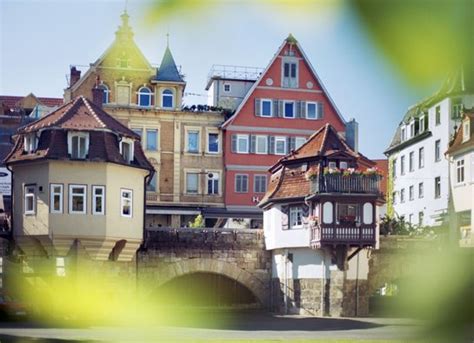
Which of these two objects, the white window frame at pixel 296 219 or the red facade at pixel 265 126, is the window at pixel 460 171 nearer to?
the red facade at pixel 265 126

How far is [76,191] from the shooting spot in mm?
7039

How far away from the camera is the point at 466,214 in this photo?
0.76 m

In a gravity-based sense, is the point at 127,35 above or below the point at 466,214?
above

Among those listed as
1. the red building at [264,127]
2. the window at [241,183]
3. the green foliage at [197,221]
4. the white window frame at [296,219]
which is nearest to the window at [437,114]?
the red building at [264,127]

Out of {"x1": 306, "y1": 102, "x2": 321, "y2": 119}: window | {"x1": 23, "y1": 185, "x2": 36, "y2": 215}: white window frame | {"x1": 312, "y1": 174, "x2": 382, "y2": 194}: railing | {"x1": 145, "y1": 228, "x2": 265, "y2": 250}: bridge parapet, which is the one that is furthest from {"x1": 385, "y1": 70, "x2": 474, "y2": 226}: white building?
{"x1": 145, "y1": 228, "x2": 265, "y2": 250}: bridge parapet

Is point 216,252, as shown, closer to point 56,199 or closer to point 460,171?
point 56,199

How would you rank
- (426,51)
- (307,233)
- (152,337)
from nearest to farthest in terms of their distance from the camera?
(426,51)
(152,337)
(307,233)

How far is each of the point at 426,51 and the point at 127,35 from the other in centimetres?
32

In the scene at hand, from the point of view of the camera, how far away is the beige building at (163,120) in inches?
37.5

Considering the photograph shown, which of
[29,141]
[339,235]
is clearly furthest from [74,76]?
[339,235]

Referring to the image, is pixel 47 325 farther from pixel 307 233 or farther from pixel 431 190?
pixel 307 233

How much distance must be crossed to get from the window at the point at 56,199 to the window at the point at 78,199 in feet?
0.32

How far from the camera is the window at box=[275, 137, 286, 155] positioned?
2473mm

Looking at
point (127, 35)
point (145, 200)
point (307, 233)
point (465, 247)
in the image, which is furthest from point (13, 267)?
point (307, 233)
